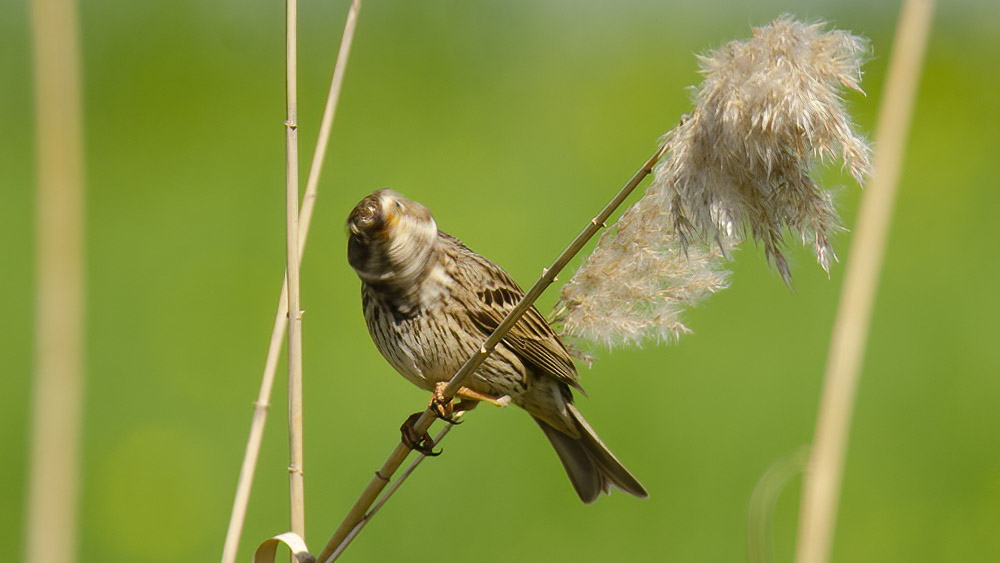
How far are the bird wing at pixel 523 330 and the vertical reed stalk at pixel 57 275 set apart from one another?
1447 millimetres

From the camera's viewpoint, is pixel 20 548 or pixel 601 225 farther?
pixel 20 548

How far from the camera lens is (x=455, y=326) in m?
2.83

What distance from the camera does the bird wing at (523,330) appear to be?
2.86 metres

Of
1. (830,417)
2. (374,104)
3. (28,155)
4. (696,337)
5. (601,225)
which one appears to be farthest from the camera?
(374,104)

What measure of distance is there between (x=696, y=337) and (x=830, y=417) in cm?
430

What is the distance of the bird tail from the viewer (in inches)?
119

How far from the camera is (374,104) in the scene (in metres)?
7.41

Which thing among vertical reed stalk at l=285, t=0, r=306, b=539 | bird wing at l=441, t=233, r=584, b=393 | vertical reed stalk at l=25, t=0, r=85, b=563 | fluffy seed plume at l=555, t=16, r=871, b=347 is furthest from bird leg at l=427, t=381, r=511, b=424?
vertical reed stalk at l=25, t=0, r=85, b=563

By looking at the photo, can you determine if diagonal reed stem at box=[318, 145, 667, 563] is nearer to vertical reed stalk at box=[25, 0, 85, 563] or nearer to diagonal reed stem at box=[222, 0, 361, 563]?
diagonal reed stem at box=[222, 0, 361, 563]

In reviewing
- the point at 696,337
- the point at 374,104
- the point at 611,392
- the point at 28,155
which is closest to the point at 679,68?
the point at 374,104

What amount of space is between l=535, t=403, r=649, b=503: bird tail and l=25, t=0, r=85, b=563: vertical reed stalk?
5.63 feet

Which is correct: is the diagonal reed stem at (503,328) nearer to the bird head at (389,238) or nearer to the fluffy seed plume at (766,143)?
the fluffy seed plume at (766,143)

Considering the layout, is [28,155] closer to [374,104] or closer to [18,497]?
[374,104]

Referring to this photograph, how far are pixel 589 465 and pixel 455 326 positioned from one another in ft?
1.98
